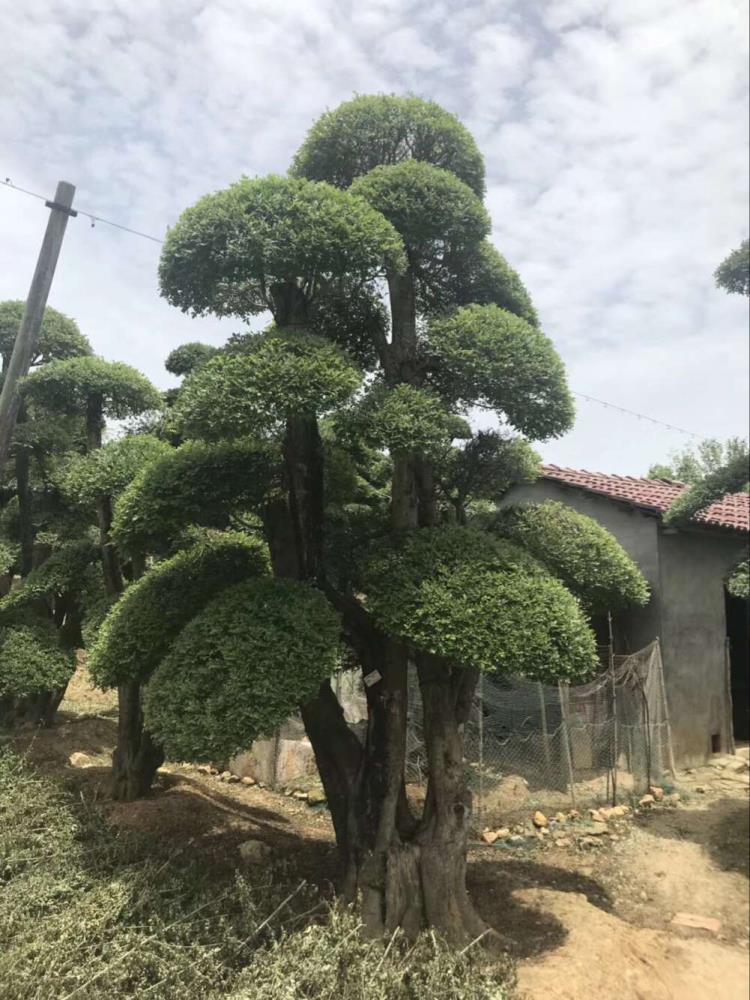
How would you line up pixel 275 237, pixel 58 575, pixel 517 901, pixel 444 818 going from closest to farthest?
pixel 275 237 < pixel 444 818 < pixel 517 901 < pixel 58 575

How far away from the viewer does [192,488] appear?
4492mm

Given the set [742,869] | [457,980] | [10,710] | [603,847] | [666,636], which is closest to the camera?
[457,980]

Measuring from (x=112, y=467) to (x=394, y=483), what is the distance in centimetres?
288

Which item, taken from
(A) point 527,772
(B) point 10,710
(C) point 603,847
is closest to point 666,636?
(A) point 527,772

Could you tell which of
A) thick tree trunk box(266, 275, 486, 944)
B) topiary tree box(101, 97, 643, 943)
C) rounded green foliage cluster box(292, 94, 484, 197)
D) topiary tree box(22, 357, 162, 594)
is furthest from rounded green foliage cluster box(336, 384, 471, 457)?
topiary tree box(22, 357, 162, 594)

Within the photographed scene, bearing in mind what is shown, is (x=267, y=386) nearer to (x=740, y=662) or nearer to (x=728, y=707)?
(x=728, y=707)

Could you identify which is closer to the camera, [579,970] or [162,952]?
[162,952]

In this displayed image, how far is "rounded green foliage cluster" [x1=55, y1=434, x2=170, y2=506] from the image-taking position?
20.3 ft

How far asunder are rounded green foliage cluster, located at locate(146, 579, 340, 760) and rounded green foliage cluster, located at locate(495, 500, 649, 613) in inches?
63.4

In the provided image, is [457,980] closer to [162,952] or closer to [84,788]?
[162,952]

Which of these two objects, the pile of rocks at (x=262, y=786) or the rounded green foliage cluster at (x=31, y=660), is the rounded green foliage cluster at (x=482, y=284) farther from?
the rounded green foliage cluster at (x=31, y=660)

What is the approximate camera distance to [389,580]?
4.06 metres

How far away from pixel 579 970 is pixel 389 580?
2557 mm

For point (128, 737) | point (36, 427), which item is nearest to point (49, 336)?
point (36, 427)
